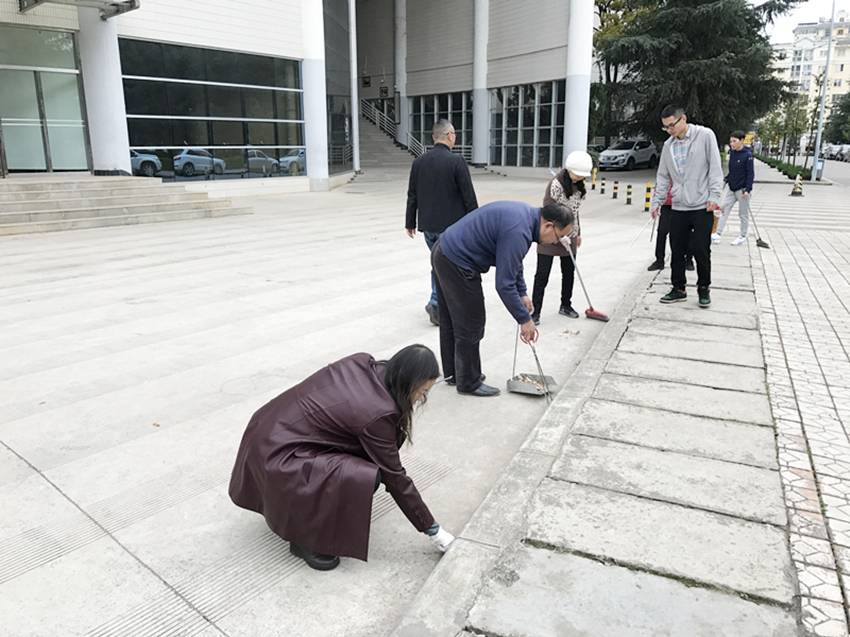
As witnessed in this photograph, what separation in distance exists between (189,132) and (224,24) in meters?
3.16

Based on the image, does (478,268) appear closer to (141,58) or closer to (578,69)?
(141,58)

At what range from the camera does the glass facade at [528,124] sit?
88.5 feet

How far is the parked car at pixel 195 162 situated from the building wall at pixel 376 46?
1713 centimetres

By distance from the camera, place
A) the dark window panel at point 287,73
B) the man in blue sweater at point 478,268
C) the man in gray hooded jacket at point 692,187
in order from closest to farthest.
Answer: the man in blue sweater at point 478,268
the man in gray hooded jacket at point 692,187
the dark window panel at point 287,73

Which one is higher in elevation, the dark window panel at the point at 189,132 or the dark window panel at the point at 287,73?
the dark window panel at the point at 287,73

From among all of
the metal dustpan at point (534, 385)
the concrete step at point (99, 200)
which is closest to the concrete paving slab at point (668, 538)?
the metal dustpan at point (534, 385)

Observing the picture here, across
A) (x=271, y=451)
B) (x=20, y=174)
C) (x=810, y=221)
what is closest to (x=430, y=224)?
(x=271, y=451)

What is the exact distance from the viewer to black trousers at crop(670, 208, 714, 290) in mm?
6398

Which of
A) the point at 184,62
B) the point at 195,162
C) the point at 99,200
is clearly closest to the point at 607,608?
the point at 99,200

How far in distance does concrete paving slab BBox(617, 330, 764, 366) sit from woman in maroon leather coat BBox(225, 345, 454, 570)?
319 cm

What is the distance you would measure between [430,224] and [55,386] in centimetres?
328

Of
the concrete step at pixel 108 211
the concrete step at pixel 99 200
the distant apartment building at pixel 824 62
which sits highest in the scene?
the distant apartment building at pixel 824 62

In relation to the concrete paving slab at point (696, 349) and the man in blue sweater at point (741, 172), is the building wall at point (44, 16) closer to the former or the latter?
the man in blue sweater at point (741, 172)

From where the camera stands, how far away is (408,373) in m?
2.54
